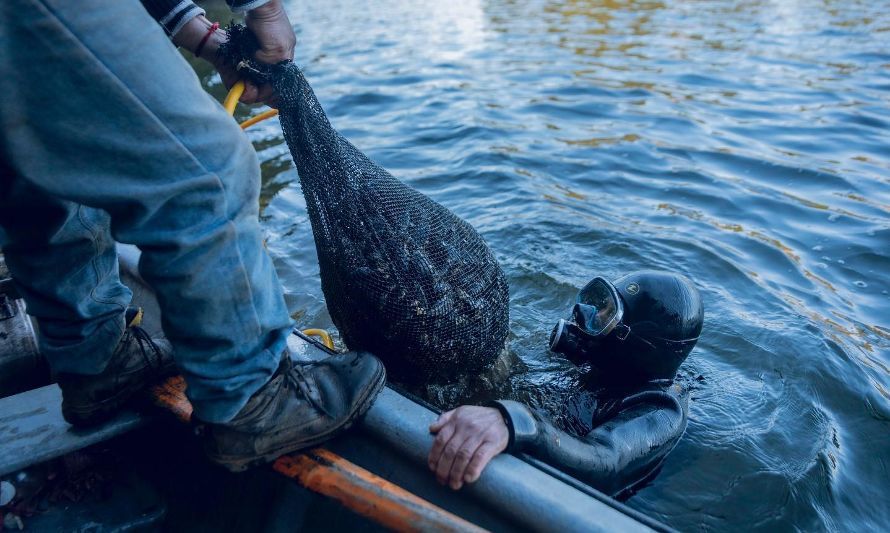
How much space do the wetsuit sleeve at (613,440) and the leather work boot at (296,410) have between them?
1.60ft

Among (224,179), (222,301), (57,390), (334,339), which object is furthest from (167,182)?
(334,339)

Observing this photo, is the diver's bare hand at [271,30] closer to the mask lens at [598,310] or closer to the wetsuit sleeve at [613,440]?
the wetsuit sleeve at [613,440]

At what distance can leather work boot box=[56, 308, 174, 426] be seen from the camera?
2.21 meters

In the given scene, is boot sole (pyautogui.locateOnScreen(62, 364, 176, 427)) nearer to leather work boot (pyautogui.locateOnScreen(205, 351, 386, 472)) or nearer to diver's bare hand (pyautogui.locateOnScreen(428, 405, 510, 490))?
leather work boot (pyautogui.locateOnScreen(205, 351, 386, 472))

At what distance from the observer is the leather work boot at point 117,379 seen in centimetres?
221

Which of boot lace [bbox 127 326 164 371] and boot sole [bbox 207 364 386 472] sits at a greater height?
boot lace [bbox 127 326 164 371]

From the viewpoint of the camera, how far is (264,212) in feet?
21.0

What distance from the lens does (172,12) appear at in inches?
99.3

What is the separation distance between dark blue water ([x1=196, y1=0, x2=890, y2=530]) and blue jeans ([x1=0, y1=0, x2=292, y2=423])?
85.6 inches

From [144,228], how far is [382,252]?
3.75 feet

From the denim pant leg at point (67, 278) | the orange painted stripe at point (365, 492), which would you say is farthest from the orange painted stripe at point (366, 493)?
the denim pant leg at point (67, 278)

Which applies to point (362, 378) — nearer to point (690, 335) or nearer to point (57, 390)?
point (57, 390)

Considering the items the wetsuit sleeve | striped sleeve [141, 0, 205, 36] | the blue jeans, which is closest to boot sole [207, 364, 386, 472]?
the blue jeans

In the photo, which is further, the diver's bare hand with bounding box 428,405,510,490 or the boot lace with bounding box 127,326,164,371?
the boot lace with bounding box 127,326,164,371
